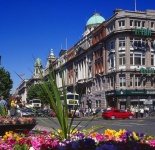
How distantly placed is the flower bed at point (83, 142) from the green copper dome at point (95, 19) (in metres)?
74.7

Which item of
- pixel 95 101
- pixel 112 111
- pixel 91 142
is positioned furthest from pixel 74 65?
pixel 91 142

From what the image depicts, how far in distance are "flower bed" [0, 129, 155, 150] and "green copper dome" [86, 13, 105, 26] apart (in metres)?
74.7

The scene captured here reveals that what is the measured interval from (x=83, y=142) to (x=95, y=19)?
77882mm

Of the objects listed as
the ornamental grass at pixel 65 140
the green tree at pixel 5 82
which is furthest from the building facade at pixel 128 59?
the ornamental grass at pixel 65 140

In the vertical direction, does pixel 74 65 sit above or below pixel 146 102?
above

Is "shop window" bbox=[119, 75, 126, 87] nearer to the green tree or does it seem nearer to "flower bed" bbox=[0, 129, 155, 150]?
the green tree

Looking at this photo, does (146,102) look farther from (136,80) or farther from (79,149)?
(79,149)

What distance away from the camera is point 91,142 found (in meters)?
4.54

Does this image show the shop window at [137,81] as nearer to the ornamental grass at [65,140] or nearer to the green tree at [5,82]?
the green tree at [5,82]

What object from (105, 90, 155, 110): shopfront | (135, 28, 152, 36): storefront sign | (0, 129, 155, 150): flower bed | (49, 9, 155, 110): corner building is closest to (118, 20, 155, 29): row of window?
(49, 9, 155, 110): corner building

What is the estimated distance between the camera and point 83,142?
4.56 meters

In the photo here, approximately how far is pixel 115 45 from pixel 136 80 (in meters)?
6.53

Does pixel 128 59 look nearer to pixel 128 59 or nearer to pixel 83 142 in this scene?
pixel 128 59

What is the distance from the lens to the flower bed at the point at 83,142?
4.52 meters
